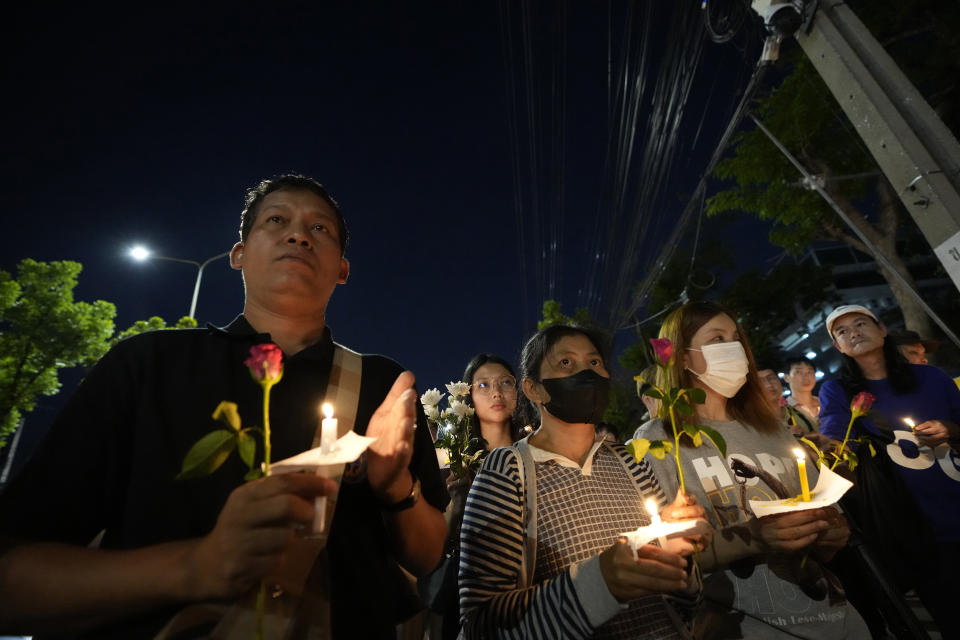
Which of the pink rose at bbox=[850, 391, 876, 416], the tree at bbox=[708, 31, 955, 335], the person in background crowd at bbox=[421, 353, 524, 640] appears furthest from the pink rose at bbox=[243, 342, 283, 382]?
the tree at bbox=[708, 31, 955, 335]

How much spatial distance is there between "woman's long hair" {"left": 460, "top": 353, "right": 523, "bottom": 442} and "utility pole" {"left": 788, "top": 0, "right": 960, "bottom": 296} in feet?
15.9

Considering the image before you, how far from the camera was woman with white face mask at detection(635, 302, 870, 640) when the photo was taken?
2.19 m

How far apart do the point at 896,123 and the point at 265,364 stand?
7301 millimetres

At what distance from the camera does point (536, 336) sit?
313 centimetres

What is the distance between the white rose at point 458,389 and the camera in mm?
4699

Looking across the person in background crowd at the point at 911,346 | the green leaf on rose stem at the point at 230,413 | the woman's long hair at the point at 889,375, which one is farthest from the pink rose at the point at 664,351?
the person in background crowd at the point at 911,346

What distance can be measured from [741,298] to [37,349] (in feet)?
114

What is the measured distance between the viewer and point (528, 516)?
2.21m

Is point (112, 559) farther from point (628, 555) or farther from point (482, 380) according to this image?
point (482, 380)

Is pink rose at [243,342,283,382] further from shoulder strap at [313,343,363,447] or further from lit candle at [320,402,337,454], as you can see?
shoulder strap at [313,343,363,447]

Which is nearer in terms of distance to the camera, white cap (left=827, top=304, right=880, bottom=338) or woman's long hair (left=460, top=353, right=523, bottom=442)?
white cap (left=827, top=304, right=880, bottom=338)

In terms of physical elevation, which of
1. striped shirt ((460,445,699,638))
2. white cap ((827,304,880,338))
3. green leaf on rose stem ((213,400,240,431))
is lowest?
striped shirt ((460,445,699,638))

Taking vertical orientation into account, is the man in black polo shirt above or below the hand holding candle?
above

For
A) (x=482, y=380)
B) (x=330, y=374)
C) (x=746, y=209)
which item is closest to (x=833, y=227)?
(x=746, y=209)
